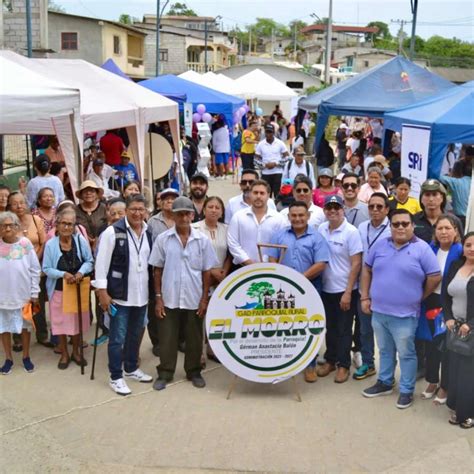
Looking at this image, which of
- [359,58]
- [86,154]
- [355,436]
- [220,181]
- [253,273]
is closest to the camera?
[355,436]

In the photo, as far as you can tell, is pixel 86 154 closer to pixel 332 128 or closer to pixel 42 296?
pixel 42 296

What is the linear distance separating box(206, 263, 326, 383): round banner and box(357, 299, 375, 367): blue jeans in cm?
47

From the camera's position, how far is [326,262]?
5.38 meters

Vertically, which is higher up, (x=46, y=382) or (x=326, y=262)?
(x=326, y=262)

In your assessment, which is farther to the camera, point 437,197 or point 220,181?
point 220,181

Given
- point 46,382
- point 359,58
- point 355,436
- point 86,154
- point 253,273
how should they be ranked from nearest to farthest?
point 355,436 → point 253,273 → point 46,382 → point 86,154 → point 359,58

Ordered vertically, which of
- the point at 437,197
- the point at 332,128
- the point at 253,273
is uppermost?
the point at 437,197

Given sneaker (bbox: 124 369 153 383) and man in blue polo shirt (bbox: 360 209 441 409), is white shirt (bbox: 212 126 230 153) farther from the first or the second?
man in blue polo shirt (bbox: 360 209 441 409)

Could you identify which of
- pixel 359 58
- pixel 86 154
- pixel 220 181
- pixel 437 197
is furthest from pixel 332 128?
pixel 359 58

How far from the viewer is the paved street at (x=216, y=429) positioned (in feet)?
14.3

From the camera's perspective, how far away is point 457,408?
4.86m

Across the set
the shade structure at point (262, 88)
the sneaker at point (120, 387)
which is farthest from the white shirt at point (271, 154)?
the shade structure at point (262, 88)

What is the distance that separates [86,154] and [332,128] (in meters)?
23.8

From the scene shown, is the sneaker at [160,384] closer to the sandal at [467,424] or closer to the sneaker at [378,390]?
the sneaker at [378,390]
